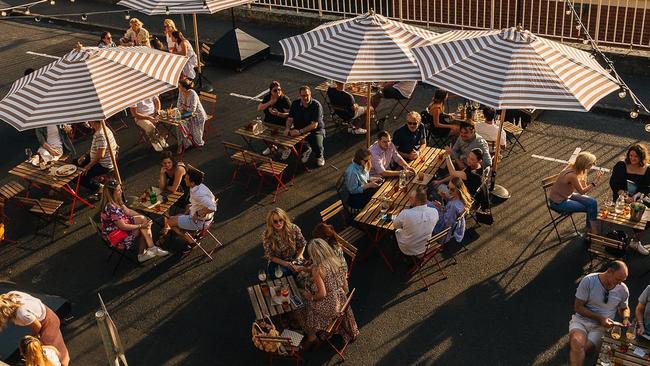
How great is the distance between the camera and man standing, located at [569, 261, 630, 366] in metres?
7.70

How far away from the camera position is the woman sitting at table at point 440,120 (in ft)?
40.3

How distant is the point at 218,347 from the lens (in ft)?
28.5

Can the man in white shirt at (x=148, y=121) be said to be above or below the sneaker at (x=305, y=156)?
above

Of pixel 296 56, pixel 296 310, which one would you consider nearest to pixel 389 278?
pixel 296 310

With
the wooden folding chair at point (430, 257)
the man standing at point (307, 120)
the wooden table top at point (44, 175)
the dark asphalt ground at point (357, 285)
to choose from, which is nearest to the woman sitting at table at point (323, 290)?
the dark asphalt ground at point (357, 285)

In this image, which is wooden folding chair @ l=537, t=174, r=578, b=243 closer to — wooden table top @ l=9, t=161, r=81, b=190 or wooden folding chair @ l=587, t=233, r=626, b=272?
wooden folding chair @ l=587, t=233, r=626, b=272

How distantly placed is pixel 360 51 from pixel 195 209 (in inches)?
142

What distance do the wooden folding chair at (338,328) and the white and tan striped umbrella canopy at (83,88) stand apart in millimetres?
4466

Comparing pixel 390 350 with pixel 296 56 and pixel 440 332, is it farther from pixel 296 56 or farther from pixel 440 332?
pixel 296 56

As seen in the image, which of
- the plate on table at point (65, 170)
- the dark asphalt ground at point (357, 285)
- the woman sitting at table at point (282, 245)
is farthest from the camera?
the plate on table at point (65, 170)

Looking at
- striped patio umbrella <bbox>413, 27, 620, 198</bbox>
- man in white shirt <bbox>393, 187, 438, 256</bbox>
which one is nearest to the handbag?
man in white shirt <bbox>393, 187, 438, 256</bbox>

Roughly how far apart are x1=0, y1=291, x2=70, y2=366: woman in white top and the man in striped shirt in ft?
12.8

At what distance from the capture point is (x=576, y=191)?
32.2 feet

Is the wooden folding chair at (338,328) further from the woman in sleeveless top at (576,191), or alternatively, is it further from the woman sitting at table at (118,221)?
the woman in sleeveless top at (576,191)
